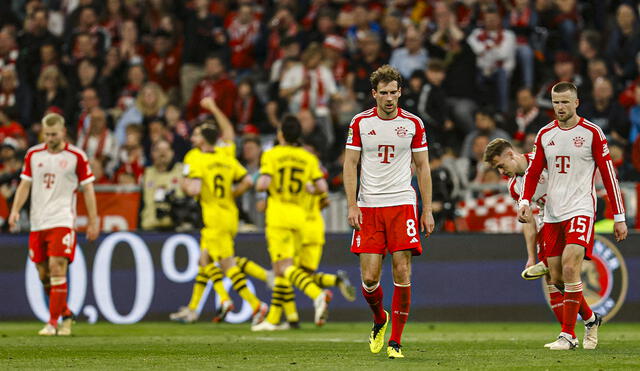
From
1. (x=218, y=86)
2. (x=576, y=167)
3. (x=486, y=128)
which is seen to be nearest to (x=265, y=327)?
(x=576, y=167)

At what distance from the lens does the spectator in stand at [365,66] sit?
809 inches

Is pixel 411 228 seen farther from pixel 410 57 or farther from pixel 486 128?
pixel 410 57

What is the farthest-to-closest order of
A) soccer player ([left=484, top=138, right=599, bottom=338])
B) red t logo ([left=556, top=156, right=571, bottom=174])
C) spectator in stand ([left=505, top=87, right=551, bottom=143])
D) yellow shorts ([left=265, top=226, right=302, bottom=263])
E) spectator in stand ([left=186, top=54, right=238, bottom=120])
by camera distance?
spectator in stand ([left=186, top=54, right=238, bottom=120]), spectator in stand ([left=505, top=87, right=551, bottom=143]), yellow shorts ([left=265, top=226, right=302, bottom=263]), soccer player ([left=484, top=138, right=599, bottom=338]), red t logo ([left=556, top=156, right=571, bottom=174])

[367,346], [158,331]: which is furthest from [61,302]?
[367,346]

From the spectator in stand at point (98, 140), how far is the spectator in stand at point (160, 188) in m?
2.43

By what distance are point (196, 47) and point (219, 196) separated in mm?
8089

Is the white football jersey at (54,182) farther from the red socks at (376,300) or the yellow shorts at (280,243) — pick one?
the red socks at (376,300)

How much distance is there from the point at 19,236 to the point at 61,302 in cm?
317

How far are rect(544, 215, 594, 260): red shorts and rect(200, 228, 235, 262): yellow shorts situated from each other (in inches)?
214

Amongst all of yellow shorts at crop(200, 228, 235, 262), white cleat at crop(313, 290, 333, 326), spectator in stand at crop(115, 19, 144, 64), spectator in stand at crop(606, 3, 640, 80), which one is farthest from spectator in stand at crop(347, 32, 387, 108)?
white cleat at crop(313, 290, 333, 326)

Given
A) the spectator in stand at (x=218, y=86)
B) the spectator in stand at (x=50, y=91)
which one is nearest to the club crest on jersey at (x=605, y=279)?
the spectator in stand at (x=218, y=86)

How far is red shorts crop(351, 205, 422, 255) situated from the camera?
33.3 ft

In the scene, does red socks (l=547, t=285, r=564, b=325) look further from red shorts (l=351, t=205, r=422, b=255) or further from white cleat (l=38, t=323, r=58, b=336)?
white cleat (l=38, t=323, r=58, b=336)

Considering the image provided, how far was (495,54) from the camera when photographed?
20406mm
